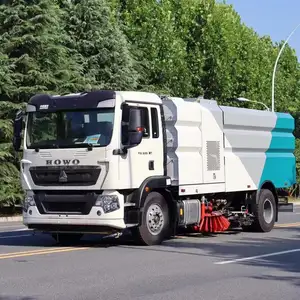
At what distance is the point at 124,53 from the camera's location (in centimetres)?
3766

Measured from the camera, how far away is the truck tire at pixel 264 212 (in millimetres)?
18188

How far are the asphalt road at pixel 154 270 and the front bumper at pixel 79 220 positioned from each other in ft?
1.35

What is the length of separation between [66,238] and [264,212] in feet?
17.3

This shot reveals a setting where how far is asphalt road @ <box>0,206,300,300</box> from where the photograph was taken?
31.4ft

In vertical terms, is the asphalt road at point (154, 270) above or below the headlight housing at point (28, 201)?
below

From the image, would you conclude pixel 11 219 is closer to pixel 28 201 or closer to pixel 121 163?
pixel 28 201

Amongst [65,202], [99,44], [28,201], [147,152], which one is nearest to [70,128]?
[65,202]

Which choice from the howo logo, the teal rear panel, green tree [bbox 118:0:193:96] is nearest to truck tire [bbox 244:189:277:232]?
the teal rear panel

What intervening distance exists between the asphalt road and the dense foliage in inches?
542

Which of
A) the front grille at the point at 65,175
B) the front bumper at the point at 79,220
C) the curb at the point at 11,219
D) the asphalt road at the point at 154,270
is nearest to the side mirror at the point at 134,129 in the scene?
the front grille at the point at 65,175

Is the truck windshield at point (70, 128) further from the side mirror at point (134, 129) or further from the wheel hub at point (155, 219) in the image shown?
the wheel hub at point (155, 219)

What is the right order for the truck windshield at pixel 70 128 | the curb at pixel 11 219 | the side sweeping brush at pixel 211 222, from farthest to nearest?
the curb at pixel 11 219 < the side sweeping brush at pixel 211 222 < the truck windshield at pixel 70 128

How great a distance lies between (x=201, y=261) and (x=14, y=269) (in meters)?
3.14

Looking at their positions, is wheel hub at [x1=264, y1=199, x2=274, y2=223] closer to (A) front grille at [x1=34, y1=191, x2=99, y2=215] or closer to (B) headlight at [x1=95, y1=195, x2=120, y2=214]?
(B) headlight at [x1=95, y1=195, x2=120, y2=214]
